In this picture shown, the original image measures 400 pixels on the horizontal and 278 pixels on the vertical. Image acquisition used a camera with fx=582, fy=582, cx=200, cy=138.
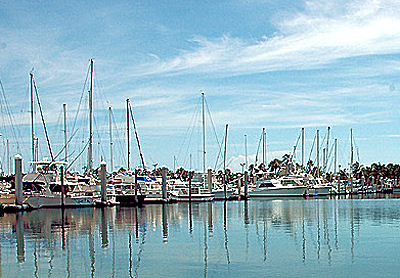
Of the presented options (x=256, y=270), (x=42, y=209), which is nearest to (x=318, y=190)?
(x=42, y=209)

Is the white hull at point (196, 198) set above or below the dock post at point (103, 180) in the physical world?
below

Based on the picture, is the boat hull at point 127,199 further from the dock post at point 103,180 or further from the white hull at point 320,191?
the white hull at point 320,191

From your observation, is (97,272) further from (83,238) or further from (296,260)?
(83,238)

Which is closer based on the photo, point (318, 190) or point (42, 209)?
point (42, 209)

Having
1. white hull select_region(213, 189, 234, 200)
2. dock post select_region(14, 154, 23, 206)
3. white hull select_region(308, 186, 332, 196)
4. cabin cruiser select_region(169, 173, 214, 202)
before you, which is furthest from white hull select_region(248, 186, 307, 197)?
dock post select_region(14, 154, 23, 206)

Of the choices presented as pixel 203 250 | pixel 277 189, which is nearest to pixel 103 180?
pixel 203 250

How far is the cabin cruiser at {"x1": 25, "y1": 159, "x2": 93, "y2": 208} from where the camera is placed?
67.2m

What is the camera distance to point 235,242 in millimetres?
32406

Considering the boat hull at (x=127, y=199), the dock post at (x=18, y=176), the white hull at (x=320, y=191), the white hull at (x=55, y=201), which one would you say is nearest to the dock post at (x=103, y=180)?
the white hull at (x=55, y=201)

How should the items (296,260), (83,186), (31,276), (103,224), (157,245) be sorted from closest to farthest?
(31,276) → (296,260) → (157,245) → (103,224) → (83,186)

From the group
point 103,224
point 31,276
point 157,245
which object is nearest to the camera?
point 31,276

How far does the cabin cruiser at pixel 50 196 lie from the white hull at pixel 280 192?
5224 cm

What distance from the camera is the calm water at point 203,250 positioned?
2336 cm

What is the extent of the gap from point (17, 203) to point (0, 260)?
3648 cm
